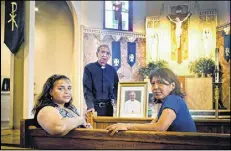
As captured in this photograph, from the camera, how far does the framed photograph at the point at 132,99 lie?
2082mm

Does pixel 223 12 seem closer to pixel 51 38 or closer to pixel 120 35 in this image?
pixel 120 35

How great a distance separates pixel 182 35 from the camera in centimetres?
350

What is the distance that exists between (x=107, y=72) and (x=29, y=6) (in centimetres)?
209

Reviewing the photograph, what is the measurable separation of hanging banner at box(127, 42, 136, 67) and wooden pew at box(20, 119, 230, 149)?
119cm

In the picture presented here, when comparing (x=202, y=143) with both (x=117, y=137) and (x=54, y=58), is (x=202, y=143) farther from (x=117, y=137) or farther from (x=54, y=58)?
(x=54, y=58)

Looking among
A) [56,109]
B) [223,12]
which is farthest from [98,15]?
[56,109]

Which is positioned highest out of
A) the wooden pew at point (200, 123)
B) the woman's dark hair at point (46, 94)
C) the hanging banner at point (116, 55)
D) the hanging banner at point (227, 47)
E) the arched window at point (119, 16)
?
the arched window at point (119, 16)

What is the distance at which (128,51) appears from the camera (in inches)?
108

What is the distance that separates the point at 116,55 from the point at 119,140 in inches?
49.2

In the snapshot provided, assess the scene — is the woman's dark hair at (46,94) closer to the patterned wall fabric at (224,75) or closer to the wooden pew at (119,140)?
the wooden pew at (119,140)

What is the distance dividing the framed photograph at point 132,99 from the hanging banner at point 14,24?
1.91 m

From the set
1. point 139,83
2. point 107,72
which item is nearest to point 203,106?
point 139,83

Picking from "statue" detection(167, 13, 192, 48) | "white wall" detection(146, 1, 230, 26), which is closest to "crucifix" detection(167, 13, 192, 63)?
"statue" detection(167, 13, 192, 48)

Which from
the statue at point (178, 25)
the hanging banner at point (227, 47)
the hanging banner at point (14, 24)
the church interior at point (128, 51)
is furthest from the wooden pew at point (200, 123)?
the hanging banner at point (14, 24)
